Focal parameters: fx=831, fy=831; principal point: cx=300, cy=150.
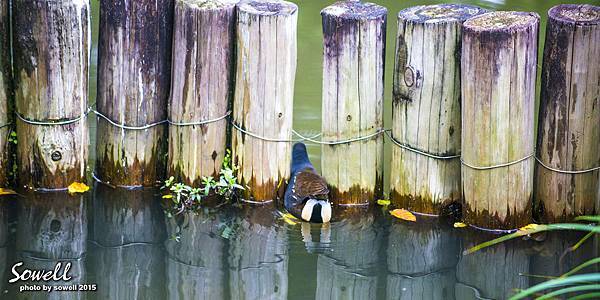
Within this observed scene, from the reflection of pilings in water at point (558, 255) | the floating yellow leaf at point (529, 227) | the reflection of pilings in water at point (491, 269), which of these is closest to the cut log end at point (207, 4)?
the reflection of pilings in water at point (491, 269)

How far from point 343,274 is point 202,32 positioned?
1.91 meters

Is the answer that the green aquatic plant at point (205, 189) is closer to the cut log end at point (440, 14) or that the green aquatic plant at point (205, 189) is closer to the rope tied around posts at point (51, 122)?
the rope tied around posts at point (51, 122)

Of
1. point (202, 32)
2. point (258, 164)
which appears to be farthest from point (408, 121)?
point (202, 32)

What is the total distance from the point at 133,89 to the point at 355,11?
166 cm

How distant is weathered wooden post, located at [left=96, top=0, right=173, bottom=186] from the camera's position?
18.9 feet

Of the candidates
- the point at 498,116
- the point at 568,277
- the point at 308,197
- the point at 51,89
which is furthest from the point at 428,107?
the point at 568,277

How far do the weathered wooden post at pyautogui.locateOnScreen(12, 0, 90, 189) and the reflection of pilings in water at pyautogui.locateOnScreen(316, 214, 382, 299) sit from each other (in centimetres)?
198

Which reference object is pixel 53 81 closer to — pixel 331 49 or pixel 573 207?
pixel 331 49

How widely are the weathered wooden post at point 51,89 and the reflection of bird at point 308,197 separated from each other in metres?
1.55

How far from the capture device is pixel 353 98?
18.7 ft

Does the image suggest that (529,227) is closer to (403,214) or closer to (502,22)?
(403,214)

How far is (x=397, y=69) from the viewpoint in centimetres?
564

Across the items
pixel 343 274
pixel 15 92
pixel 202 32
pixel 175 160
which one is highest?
pixel 202 32

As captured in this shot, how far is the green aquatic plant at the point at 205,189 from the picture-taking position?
589cm
